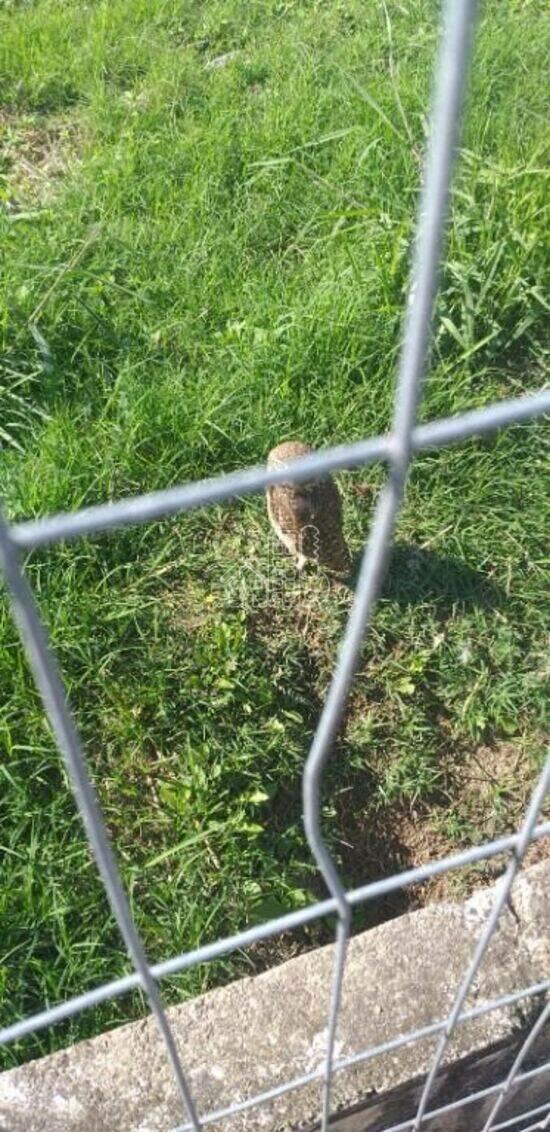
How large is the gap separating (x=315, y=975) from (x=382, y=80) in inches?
108

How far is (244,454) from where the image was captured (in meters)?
2.77

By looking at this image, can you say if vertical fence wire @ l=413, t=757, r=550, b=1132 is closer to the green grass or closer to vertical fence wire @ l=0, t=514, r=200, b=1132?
vertical fence wire @ l=0, t=514, r=200, b=1132

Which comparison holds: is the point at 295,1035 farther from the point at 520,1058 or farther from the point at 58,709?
the point at 58,709

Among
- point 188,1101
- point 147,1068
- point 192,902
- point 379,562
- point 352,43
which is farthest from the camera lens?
point 352,43

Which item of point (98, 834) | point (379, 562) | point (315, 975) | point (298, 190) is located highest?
point (379, 562)

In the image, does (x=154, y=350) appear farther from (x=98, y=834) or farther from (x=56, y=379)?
(x=98, y=834)

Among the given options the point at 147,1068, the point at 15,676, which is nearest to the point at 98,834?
the point at 147,1068

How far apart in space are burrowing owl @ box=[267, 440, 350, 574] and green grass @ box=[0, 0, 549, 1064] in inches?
3.2

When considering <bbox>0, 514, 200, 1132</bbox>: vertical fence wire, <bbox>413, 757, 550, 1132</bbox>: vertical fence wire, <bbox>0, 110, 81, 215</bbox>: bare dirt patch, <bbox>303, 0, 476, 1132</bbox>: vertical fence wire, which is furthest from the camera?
<bbox>0, 110, 81, 215</bbox>: bare dirt patch

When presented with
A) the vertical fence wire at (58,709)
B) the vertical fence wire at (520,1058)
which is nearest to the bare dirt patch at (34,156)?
the vertical fence wire at (520,1058)

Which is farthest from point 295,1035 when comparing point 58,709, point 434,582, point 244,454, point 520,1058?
point 244,454

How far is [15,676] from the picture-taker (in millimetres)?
2318

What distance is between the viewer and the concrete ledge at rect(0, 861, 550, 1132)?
1.56 metres

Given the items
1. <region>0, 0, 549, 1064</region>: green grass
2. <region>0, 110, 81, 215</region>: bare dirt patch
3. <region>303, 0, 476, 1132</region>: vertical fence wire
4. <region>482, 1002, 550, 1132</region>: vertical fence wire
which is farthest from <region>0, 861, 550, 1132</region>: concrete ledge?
<region>0, 110, 81, 215</region>: bare dirt patch
